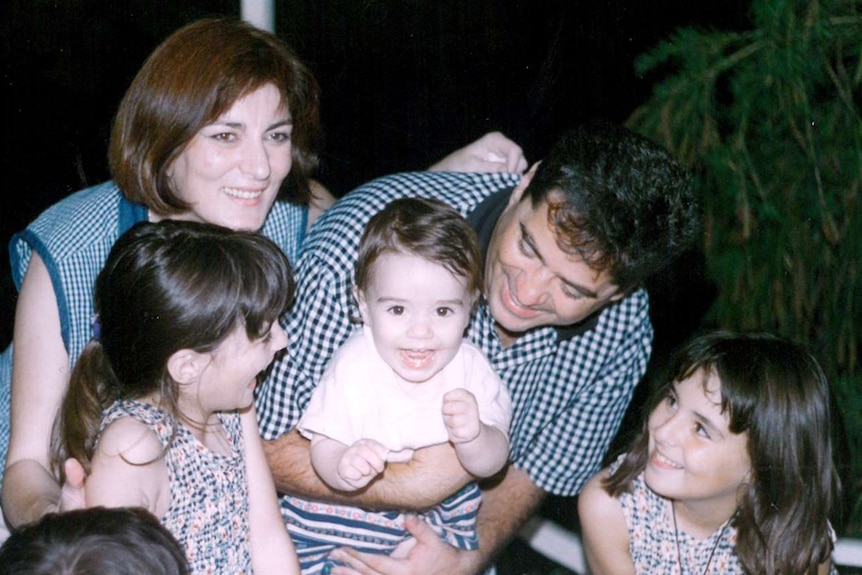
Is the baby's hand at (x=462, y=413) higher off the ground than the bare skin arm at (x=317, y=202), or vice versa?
the bare skin arm at (x=317, y=202)

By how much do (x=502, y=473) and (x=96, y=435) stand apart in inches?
43.9

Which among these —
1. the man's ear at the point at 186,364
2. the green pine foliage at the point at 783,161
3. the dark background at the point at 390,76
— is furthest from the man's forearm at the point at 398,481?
the green pine foliage at the point at 783,161

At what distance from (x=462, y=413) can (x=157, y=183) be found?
0.86 m

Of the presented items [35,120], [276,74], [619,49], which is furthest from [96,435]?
[619,49]

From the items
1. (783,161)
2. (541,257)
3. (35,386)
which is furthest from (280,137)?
(783,161)

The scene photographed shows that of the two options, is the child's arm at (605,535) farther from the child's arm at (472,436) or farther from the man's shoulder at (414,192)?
the man's shoulder at (414,192)

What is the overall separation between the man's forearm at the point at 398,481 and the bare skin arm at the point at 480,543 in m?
0.10

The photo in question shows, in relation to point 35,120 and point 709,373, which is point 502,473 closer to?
point 709,373

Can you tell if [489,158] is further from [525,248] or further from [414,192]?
[525,248]

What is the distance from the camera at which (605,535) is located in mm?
2566

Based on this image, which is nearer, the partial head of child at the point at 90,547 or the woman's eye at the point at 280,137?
the partial head of child at the point at 90,547

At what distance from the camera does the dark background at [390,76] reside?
321 cm

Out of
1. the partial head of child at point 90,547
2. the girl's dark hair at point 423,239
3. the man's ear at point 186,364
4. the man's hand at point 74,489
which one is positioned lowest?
the man's hand at point 74,489

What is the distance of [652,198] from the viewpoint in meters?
2.21
